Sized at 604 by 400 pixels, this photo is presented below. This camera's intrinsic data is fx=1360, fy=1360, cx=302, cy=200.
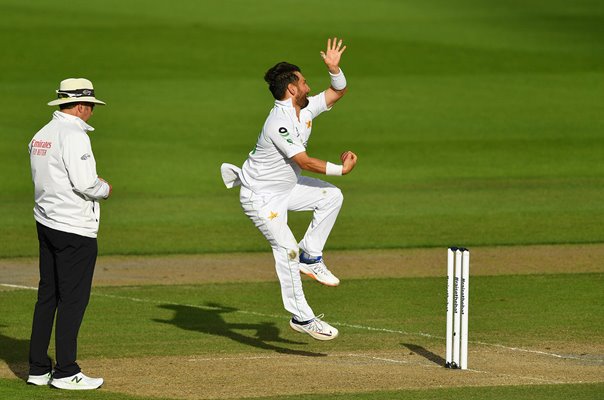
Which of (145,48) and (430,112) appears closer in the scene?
(430,112)

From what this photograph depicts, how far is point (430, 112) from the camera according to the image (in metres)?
33.9

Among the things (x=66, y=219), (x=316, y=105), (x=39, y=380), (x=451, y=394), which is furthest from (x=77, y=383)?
(x=316, y=105)

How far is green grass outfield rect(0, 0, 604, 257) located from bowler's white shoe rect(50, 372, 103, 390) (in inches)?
315

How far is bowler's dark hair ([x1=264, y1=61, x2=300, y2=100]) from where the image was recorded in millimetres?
12219

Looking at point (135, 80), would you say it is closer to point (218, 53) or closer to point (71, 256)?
point (218, 53)

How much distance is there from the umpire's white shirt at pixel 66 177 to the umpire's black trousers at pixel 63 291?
0.39 ft

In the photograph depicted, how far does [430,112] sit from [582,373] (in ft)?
74.2

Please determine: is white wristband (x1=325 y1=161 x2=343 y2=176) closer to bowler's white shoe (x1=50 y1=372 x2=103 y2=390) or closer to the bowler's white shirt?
the bowler's white shirt

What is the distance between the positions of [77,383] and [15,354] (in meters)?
1.84

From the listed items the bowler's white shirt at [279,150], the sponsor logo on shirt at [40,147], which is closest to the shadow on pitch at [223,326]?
the bowler's white shirt at [279,150]

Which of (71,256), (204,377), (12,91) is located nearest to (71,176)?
(71,256)

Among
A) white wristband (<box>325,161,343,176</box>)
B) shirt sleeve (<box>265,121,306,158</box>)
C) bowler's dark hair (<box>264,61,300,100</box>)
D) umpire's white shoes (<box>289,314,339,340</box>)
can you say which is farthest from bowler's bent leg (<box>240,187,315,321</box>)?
bowler's dark hair (<box>264,61,300,100</box>)

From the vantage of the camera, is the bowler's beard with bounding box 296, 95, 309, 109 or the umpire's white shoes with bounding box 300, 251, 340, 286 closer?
the bowler's beard with bounding box 296, 95, 309, 109

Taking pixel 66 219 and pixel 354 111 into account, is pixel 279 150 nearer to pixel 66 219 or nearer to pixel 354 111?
pixel 66 219
